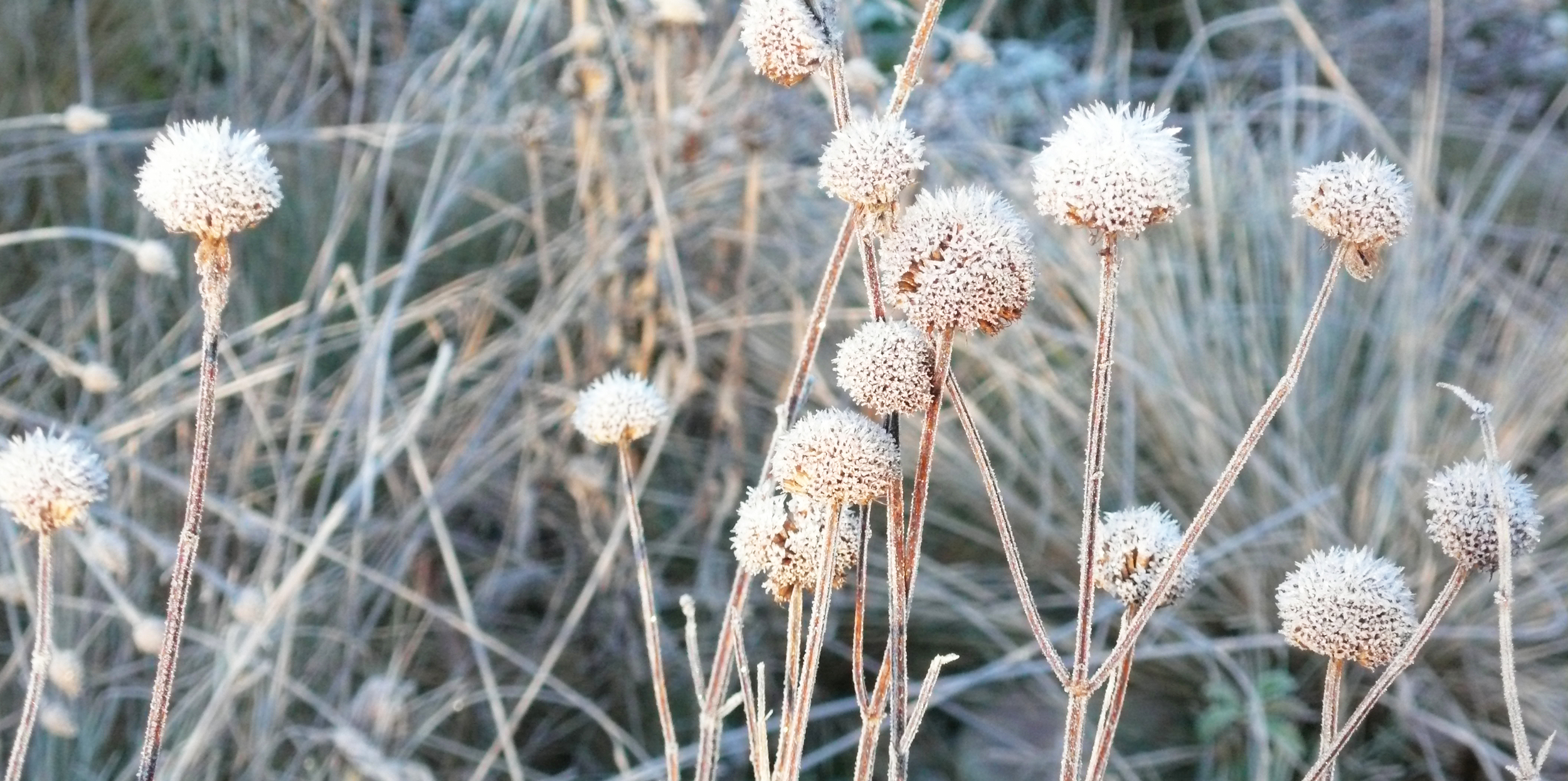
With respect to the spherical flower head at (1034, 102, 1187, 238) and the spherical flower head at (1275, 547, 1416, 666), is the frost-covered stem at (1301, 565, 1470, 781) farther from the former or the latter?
the spherical flower head at (1034, 102, 1187, 238)

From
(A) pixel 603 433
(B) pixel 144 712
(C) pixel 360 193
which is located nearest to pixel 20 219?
(C) pixel 360 193

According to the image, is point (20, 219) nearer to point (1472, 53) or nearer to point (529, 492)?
point (529, 492)

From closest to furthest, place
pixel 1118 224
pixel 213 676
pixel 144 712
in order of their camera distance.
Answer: pixel 1118 224
pixel 213 676
pixel 144 712

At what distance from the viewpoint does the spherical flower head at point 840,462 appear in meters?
0.70

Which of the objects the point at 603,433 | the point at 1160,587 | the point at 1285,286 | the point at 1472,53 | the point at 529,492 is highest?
the point at 1472,53

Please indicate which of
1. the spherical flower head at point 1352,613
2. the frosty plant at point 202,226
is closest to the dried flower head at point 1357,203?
the spherical flower head at point 1352,613

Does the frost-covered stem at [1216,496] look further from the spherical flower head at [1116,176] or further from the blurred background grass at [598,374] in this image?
the blurred background grass at [598,374]

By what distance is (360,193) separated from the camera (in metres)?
2.30

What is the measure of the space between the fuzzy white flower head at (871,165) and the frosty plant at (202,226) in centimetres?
27

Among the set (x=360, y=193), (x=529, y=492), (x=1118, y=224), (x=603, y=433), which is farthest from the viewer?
(x=360, y=193)

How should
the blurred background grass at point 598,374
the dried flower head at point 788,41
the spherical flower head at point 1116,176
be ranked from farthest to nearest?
the blurred background grass at point 598,374, the dried flower head at point 788,41, the spherical flower head at point 1116,176

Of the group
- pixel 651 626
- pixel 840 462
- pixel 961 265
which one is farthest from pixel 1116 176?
pixel 651 626

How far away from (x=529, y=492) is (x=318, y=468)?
1.03 ft

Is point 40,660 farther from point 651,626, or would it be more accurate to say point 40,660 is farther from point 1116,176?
point 1116,176
